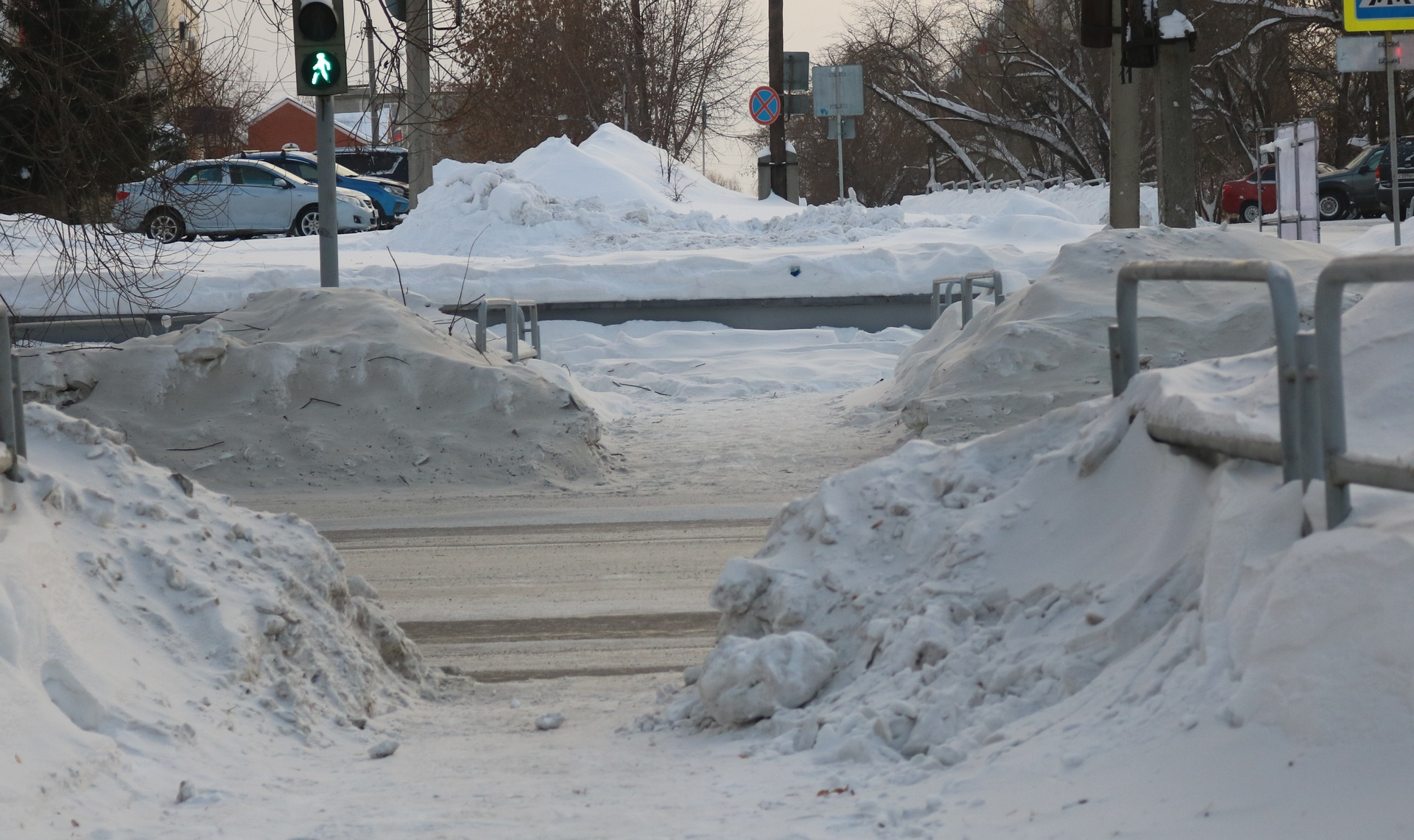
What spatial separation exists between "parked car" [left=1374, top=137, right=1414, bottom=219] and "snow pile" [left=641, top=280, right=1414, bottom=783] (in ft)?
81.3

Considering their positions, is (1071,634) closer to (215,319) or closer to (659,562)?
(659,562)

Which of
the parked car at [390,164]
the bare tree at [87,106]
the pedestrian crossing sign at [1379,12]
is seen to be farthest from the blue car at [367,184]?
Answer: the pedestrian crossing sign at [1379,12]

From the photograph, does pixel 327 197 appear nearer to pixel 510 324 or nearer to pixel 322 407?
pixel 510 324

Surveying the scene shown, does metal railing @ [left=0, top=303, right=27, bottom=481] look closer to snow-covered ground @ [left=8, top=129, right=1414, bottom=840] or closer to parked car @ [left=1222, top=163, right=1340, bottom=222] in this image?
snow-covered ground @ [left=8, top=129, right=1414, bottom=840]

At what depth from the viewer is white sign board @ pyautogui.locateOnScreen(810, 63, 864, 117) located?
27.3 meters

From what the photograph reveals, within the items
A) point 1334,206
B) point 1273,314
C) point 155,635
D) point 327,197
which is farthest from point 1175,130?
point 1334,206

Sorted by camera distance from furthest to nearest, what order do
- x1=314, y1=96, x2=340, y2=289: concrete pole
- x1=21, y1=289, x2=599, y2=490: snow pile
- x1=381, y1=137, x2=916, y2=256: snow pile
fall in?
x1=381, y1=137, x2=916, y2=256: snow pile, x1=314, y1=96, x2=340, y2=289: concrete pole, x1=21, y1=289, x2=599, y2=490: snow pile

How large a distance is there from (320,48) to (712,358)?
575 centimetres

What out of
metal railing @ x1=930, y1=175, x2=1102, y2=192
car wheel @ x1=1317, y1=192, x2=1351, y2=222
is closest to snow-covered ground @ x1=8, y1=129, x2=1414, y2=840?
car wheel @ x1=1317, y1=192, x2=1351, y2=222

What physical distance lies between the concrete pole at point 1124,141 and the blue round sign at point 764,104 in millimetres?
15551

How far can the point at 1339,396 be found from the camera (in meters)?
2.89

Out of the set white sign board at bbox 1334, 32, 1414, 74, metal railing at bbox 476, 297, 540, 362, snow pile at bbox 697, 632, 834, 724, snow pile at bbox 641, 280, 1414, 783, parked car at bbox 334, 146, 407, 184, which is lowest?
snow pile at bbox 697, 632, 834, 724

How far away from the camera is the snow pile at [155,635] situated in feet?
10.3

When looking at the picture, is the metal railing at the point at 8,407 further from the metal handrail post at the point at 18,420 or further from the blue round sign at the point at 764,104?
the blue round sign at the point at 764,104
